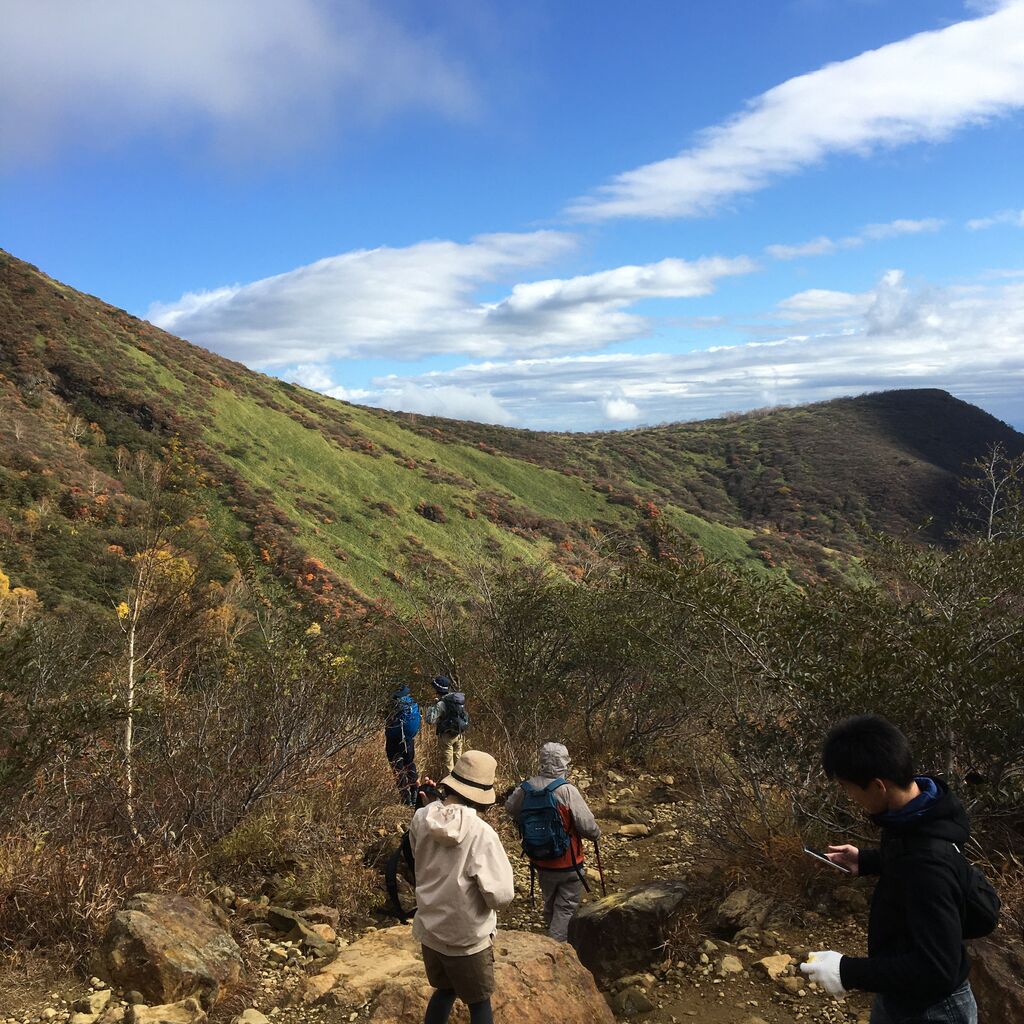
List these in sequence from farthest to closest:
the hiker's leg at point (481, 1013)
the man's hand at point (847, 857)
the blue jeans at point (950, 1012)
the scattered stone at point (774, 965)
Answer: the scattered stone at point (774, 965) < the hiker's leg at point (481, 1013) < the man's hand at point (847, 857) < the blue jeans at point (950, 1012)

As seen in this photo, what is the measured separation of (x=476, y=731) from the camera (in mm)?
10438

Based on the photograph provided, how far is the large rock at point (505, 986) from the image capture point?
3.86 metres

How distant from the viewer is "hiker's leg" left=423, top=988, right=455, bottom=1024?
137 inches

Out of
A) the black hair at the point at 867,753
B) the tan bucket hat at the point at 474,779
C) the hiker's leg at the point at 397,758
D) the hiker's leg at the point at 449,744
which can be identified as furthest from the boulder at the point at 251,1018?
the hiker's leg at the point at 449,744

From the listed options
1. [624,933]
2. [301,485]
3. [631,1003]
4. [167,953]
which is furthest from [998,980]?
[301,485]

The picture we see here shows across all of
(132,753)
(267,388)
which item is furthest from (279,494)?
(132,753)

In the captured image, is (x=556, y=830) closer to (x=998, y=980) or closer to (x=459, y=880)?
(x=459, y=880)

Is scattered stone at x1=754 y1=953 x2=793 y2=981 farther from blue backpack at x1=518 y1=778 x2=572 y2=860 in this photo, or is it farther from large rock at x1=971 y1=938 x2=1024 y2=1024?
blue backpack at x1=518 y1=778 x2=572 y2=860

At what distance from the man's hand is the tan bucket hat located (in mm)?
1456

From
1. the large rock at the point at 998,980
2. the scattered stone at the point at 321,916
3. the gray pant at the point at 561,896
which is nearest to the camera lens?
the large rock at the point at 998,980

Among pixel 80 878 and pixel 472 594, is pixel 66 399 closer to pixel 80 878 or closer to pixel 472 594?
pixel 472 594

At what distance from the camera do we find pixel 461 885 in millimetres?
3324

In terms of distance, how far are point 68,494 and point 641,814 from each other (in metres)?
21.5

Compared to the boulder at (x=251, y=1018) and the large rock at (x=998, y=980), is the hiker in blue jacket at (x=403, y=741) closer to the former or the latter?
the boulder at (x=251, y=1018)
